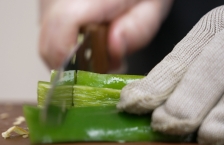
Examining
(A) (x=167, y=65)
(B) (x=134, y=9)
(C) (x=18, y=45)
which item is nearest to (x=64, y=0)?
(B) (x=134, y=9)

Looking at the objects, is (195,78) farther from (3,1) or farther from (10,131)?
(3,1)

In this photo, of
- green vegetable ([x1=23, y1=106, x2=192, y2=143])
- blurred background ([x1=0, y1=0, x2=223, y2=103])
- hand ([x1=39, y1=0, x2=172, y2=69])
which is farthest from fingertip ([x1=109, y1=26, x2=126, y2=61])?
blurred background ([x1=0, y1=0, x2=223, y2=103])

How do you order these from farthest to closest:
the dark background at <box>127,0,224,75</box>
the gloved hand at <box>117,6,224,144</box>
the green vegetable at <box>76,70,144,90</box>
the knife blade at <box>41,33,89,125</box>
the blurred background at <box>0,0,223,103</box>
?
1. the blurred background at <box>0,0,223,103</box>
2. the dark background at <box>127,0,224,75</box>
3. the green vegetable at <box>76,70,144,90</box>
4. the gloved hand at <box>117,6,224,144</box>
5. the knife blade at <box>41,33,89,125</box>

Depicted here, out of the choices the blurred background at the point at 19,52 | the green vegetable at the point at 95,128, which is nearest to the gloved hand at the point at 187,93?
the green vegetable at the point at 95,128

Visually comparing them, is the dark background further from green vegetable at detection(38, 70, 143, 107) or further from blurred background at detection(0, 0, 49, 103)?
blurred background at detection(0, 0, 49, 103)

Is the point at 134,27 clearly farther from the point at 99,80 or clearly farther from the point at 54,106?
the point at 54,106

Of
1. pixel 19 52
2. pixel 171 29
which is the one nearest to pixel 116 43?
pixel 171 29
